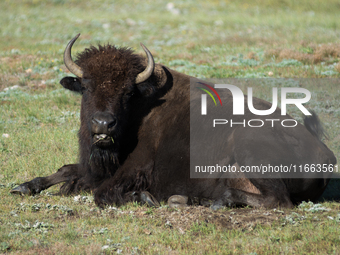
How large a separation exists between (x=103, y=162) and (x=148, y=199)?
0.96 meters

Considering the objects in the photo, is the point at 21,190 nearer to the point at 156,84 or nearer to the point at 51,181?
the point at 51,181

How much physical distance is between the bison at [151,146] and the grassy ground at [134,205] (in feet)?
1.03

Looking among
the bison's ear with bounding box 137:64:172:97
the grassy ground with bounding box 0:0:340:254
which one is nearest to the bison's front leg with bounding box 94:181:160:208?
the grassy ground with bounding box 0:0:340:254

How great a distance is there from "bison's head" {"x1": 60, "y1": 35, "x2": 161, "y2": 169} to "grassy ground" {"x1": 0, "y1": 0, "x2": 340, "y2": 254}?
105 cm

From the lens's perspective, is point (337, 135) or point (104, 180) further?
point (337, 135)

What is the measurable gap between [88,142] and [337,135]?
538 cm

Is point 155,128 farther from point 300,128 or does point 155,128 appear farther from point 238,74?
point 238,74

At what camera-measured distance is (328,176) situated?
20.7 feet

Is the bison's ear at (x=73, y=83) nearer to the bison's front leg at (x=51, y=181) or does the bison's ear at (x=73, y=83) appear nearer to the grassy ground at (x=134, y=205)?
the bison's front leg at (x=51, y=181)

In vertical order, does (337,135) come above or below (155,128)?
below

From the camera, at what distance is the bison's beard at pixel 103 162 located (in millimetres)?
6566

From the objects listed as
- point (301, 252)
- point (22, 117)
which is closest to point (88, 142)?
Answer: point (301, 252)

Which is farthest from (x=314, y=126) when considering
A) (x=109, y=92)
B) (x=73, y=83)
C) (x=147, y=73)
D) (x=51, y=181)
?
(x=51, y=181)

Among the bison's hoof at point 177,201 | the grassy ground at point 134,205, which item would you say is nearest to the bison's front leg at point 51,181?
the grassy ground at point 134,205
